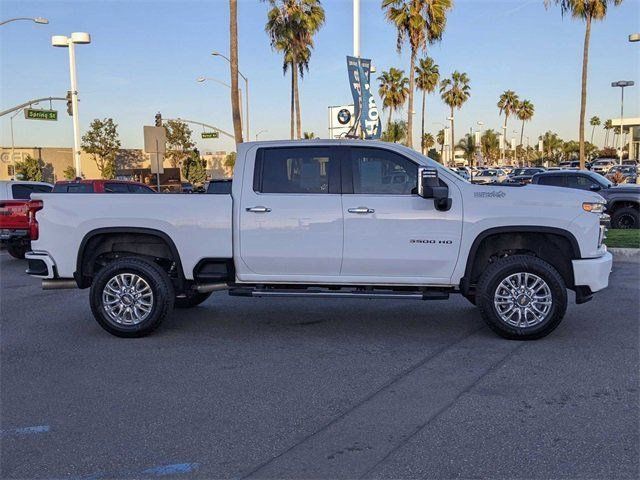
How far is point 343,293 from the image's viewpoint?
654 centimetres

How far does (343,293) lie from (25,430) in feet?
10.8

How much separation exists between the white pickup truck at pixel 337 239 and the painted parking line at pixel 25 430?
239 centimetres

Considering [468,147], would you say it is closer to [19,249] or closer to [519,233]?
[19,249]

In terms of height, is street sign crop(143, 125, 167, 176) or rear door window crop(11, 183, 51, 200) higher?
street sign crop(143, 125, 167, 176)

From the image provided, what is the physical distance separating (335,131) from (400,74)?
4684 cm

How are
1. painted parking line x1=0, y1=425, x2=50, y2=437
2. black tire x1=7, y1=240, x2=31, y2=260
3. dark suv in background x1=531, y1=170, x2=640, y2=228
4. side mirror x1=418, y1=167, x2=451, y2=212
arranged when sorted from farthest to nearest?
dark suv in background x1=531, y1=170, x2=640, y2=228 < black tire x1=7, y1=240, x2=31, y2=260 < side mirror x1=418, y1=167, x2=451, y2=212 < painted parking line x1=0, y1=425, x2=50, y2=437

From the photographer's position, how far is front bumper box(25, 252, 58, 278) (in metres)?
6.81

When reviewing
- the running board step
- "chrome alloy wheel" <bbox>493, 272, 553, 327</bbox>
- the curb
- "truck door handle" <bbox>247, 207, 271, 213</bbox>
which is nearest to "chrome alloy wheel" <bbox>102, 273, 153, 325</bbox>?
the running board step

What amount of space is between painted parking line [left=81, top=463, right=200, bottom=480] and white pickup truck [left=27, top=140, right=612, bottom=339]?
3.03 m

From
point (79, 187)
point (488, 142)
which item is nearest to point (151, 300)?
point (79, 187)

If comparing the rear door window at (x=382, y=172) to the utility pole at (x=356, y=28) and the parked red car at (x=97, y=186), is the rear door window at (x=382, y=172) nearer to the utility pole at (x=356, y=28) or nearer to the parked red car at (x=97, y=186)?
the utility pole at (x=356, y=28)

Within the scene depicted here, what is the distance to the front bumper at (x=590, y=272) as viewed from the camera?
6316 mm

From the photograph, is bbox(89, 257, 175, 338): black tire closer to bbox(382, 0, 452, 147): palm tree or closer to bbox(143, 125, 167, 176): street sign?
bbox(143, 125, 167, 176): street sign

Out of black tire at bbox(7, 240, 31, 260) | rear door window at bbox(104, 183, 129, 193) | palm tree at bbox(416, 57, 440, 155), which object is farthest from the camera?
palm tree at bbox(416, 57, 440, 155)
